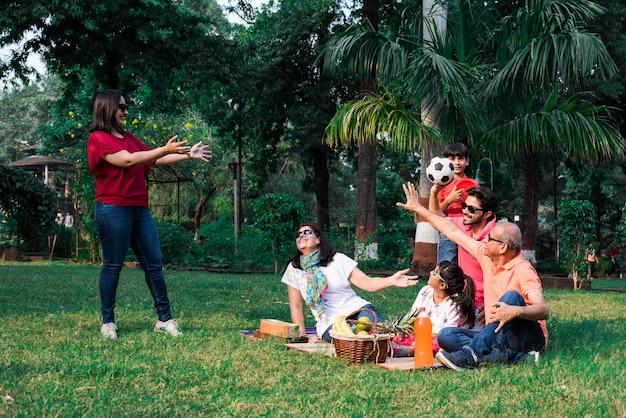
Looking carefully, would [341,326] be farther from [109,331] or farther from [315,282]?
[109,331]

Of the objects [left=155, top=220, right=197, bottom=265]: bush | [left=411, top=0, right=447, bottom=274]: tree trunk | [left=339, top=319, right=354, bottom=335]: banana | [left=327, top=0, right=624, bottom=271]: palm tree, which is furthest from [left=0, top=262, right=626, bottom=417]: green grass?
[left=155, top=220, right=197, bottom=265]: bush

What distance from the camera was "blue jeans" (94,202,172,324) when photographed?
19.9 feet

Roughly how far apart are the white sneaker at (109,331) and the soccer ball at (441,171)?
3.06 m

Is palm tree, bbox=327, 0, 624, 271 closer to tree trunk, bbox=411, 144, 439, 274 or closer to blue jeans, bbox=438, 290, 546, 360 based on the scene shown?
tree trunk, bbox=411, 144, 439, 274

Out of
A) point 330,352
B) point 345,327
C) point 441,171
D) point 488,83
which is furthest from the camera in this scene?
point 488,83

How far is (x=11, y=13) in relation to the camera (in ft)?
56.4

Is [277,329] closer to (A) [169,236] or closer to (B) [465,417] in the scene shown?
(B) [465,417]

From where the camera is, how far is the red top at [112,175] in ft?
19.7

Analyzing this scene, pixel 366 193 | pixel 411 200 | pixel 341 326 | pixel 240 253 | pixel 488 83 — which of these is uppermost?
pixel 488 83

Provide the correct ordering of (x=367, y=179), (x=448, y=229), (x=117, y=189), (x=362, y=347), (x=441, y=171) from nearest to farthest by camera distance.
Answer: (x=362, y=347) < (x=448, y=229) < (x=117, y=189) < (x=441, y=171) < (x=367, y=179)

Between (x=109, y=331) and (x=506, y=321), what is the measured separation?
325 centimetres

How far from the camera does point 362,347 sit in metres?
5.13

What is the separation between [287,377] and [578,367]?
1936mm

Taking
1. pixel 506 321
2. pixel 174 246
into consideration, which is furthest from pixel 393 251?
pixel 506 321
